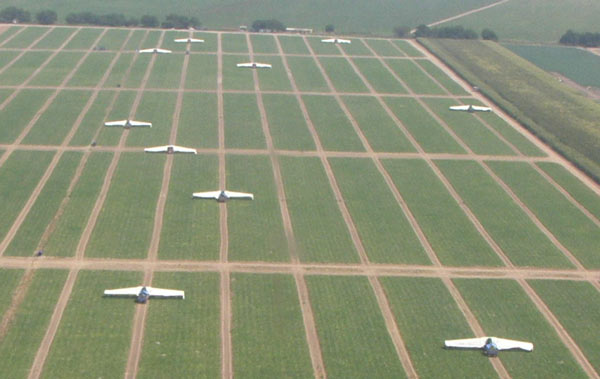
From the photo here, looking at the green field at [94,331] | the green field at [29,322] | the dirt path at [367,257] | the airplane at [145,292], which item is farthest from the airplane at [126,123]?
the airplane at [145,292]

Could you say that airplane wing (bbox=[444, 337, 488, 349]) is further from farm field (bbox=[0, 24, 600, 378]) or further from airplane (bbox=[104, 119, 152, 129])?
airplane (bbox=[104, 119, 152, 129])

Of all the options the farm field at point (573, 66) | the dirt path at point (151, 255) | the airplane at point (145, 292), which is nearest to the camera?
the dirt path at point (151, 255)

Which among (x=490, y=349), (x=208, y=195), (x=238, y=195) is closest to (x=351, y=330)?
(x=490, y=349)

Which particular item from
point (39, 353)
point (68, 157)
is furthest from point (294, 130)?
point (39, 353)

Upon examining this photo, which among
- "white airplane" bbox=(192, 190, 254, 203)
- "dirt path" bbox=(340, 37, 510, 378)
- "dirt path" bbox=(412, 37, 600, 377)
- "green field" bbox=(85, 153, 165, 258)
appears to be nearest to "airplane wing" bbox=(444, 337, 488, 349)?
"dirt path" bbox=(340, 37, 510, 378)

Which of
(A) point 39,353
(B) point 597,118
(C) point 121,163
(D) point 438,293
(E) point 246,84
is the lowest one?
(A) point 39,353

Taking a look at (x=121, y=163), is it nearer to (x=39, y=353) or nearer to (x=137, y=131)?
(x=137, y=131)

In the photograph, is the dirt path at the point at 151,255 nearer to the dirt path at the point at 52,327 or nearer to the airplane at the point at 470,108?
the dirt path at the point at 52,327
